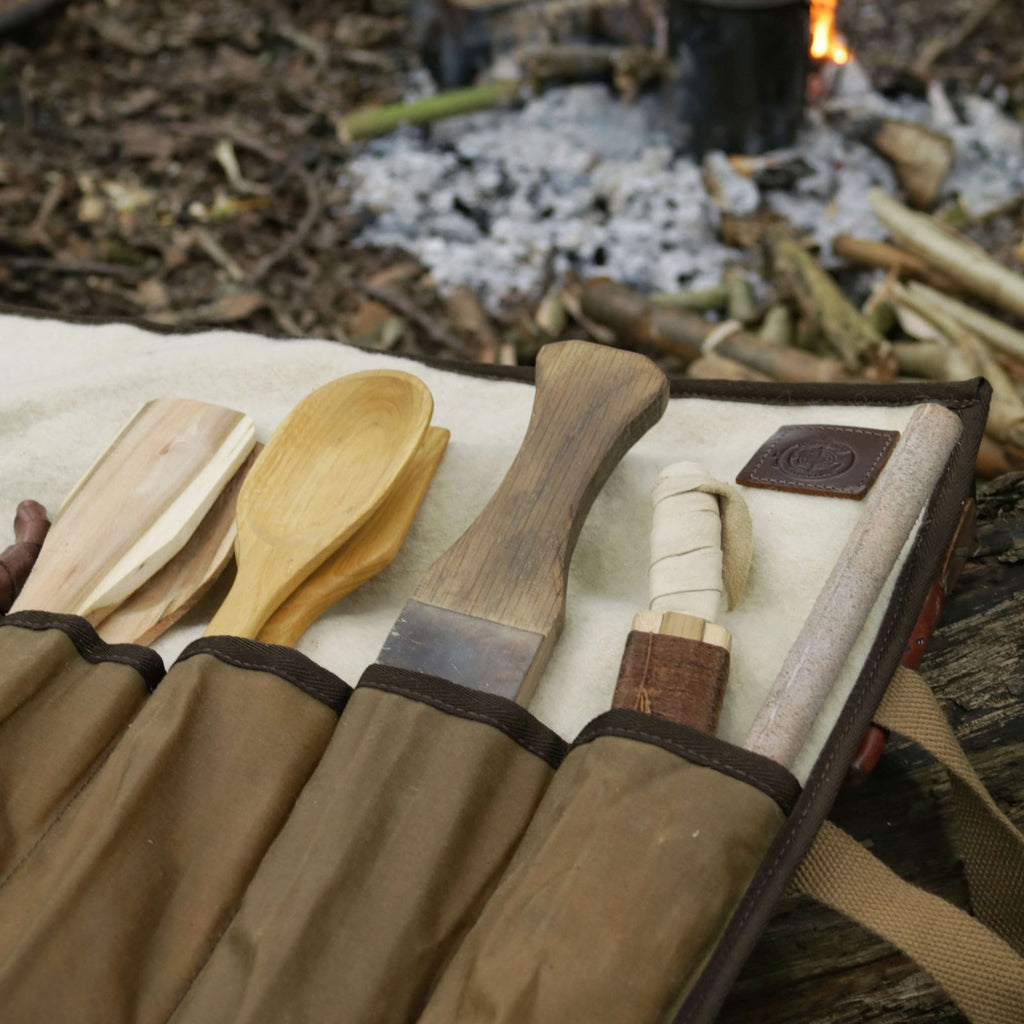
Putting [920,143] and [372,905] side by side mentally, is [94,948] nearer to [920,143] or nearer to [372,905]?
[372,905]

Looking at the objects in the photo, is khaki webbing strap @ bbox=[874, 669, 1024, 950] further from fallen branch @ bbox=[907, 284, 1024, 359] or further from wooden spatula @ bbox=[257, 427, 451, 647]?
fallen branch @ bbox=[907, 284, 1024, 359]

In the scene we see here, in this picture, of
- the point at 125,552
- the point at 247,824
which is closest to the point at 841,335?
the point at 125,552

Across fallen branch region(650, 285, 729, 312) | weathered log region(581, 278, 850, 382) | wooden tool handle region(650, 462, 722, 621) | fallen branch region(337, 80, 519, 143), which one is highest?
wooden tool handle region(650, 462, 722, 621)

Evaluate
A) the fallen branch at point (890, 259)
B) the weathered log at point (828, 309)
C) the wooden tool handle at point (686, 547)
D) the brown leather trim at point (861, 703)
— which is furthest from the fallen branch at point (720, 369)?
the wooden tool handle at point (686, 547)

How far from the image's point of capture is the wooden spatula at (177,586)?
129cm

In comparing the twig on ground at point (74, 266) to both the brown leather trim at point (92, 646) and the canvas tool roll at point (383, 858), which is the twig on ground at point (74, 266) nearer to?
the brown leather trim at point (92, 646)

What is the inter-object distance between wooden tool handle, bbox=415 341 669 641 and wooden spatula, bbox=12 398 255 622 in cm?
39

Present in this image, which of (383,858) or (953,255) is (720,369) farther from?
(383,858)

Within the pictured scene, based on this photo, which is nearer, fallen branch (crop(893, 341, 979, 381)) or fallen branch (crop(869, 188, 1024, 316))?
fallen branch (crop(893, 341, 979, 381))

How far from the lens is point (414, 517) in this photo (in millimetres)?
1396

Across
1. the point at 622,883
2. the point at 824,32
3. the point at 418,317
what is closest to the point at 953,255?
the point at 824,32

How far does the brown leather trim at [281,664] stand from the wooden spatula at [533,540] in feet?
0.21

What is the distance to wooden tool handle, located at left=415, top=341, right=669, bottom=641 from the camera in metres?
1.15

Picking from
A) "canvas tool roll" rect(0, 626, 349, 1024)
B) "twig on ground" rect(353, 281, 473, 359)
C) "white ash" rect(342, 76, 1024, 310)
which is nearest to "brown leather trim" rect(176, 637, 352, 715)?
"canvas tool roll" rect(0, 626, 349, 1024)
